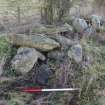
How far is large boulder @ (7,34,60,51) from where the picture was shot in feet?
15.9

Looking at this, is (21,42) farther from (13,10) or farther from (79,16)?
(79,16)

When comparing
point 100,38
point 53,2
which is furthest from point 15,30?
point 100,38

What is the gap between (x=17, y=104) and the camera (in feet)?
13.2

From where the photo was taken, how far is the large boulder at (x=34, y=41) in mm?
4852

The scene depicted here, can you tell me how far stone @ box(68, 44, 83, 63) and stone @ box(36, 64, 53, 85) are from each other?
47cm

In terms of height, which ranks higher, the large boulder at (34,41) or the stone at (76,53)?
the large boulder at (34,41)

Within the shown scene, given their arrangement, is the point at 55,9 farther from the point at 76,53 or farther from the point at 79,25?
the point at 76,53

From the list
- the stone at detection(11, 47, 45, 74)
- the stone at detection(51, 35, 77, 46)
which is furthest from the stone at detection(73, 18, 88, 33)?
the stone at detection(11, 47, 45, 74)

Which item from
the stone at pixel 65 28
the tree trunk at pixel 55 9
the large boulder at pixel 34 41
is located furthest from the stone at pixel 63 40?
the tree trunk at pixel 55 9

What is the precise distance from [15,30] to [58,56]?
3.86 feet

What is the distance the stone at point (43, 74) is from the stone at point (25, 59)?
175 mm

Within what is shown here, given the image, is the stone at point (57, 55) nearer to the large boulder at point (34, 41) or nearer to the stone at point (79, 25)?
the large boulder at point (34, 41)

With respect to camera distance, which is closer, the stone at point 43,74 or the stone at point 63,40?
the stone at point 43,74

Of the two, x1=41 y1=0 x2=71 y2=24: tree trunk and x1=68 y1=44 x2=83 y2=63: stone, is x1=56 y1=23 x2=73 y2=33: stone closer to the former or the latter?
x1=41 y1=0 x2=71 y2=24: tree trunk
